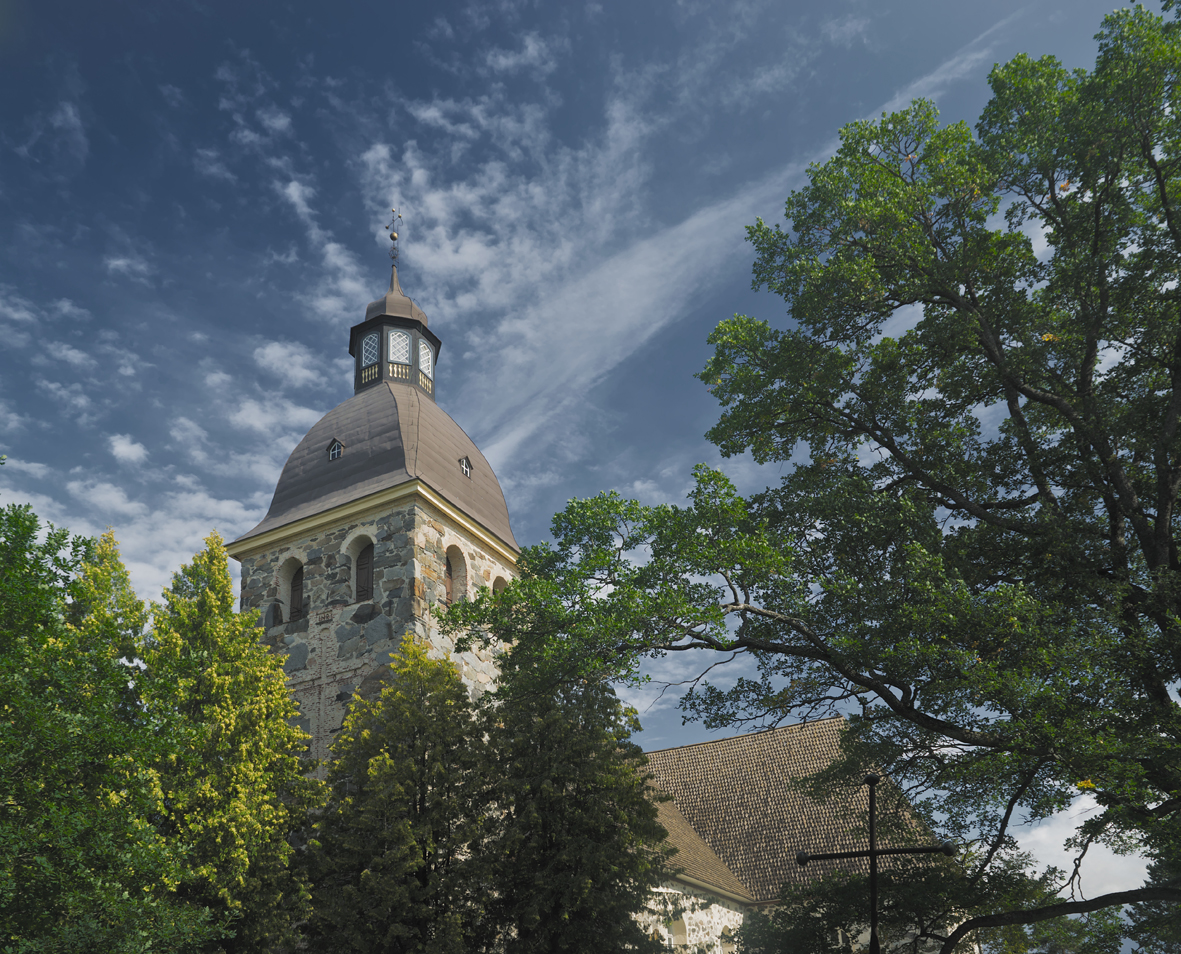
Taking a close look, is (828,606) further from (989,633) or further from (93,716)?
(93,716)

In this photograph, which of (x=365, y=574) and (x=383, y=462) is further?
(x=383, y=462)

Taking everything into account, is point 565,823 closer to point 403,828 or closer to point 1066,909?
point 403,828

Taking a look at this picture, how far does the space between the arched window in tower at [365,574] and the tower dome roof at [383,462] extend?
105 cm

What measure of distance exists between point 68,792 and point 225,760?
217cm

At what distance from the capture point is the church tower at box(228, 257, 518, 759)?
602 inches

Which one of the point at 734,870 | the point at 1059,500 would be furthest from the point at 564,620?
the point at 734,870

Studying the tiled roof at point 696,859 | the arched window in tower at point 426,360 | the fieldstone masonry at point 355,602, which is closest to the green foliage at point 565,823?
the fieldstone masonry at point 355,602

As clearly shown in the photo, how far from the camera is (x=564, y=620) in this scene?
34.4 ft

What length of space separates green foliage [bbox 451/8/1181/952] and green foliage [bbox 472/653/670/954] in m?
1.67

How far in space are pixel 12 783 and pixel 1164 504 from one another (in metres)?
13.2

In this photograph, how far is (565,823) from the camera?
38.4ft

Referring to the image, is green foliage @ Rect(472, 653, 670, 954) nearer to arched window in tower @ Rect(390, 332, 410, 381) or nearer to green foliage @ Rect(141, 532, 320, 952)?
green foliage @ Rect(141, 532, 320, 952)

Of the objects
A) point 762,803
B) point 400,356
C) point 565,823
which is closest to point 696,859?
point 762,803

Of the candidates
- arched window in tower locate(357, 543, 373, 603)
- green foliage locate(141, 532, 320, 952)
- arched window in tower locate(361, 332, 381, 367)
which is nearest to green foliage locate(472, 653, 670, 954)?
green foliage locate(141, 532, 320, 952)
